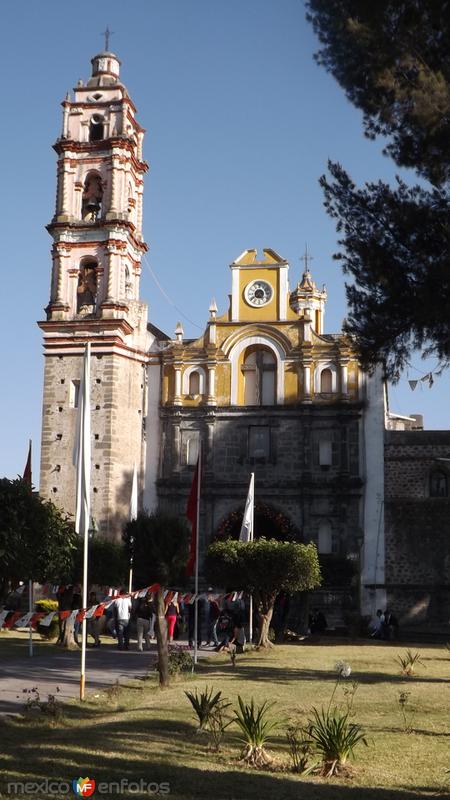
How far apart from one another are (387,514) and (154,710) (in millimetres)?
26326

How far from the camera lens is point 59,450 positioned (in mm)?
39031

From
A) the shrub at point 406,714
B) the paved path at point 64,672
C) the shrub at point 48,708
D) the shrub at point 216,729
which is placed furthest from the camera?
the paved path at point 64,672

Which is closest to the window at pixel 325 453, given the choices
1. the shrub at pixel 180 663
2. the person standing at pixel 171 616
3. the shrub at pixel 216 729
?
the person standing at pixel 171 616

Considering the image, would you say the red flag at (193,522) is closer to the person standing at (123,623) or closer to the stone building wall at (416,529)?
the person standing at (123,623)

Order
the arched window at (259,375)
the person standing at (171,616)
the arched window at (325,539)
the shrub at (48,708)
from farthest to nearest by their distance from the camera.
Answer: the arched window at (259,375) < the arched window at (325,539) < the person standing at (171,616) < the shrub at (48,708)

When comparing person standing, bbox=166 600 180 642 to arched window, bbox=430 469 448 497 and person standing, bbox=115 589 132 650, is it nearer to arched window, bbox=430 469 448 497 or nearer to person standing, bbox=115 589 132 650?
person standing, bbox=115 589 132 650

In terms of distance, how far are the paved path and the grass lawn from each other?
963mm

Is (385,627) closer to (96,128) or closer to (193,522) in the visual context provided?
(193,522)

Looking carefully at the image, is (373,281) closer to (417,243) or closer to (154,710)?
(417,243)

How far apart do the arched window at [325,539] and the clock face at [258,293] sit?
932 cm

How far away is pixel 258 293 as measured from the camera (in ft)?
139

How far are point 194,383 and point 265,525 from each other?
6495 mm

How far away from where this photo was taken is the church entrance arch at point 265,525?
132ft

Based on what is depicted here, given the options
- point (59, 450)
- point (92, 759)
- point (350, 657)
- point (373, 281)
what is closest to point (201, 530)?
point (59, 450)
